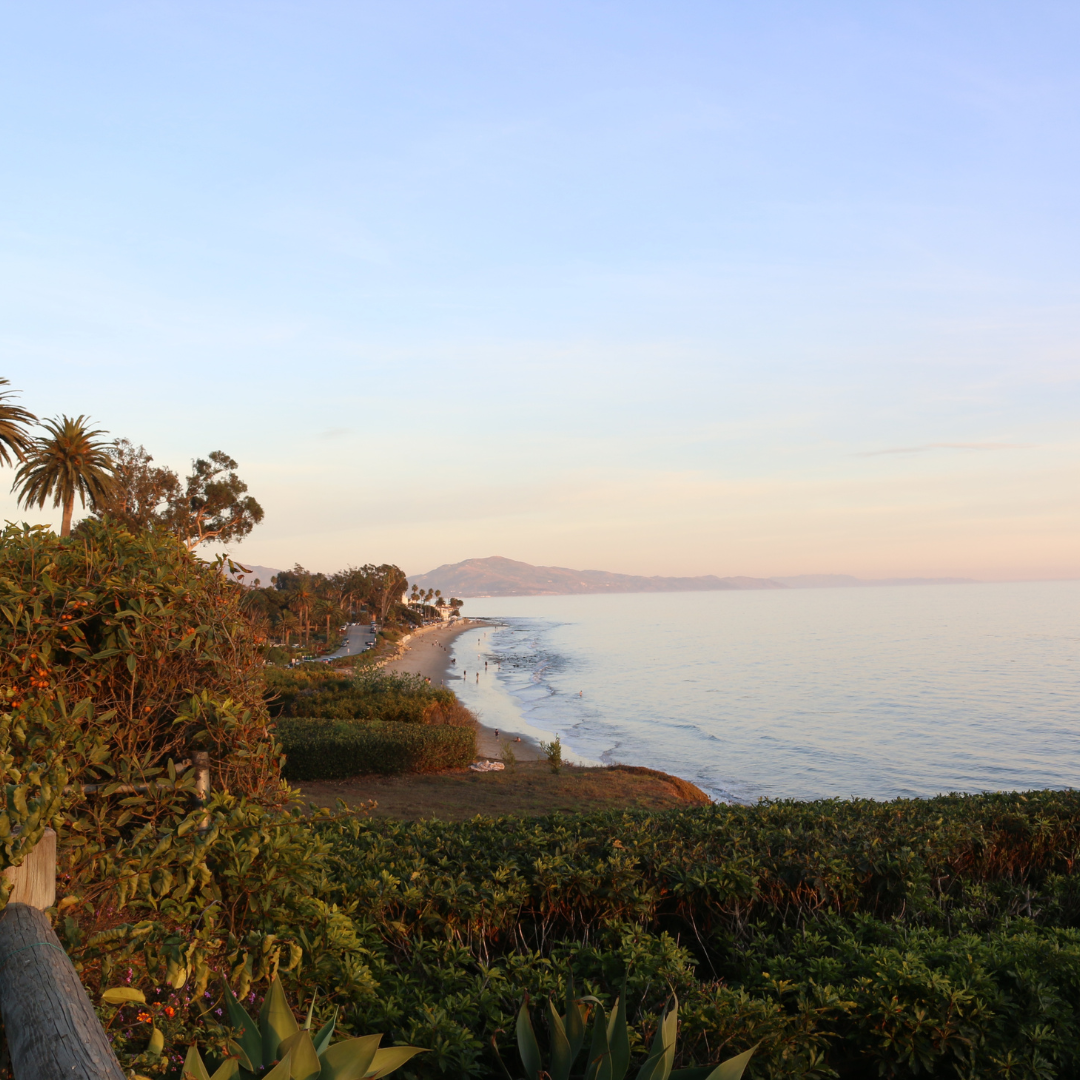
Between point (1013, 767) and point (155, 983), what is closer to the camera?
point (155, 983)

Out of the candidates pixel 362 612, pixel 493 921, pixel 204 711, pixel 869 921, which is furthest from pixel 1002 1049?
pixel 362 612

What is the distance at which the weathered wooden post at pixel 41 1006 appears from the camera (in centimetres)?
158

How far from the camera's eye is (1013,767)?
103 ft

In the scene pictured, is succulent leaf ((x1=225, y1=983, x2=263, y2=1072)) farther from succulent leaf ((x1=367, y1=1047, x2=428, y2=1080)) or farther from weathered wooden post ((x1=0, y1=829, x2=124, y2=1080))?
weathered wooden post ((x1=0, y1=829, x2=124, y2=1080))

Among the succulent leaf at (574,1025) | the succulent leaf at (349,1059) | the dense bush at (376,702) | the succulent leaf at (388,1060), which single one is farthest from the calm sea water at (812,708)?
the succulent leaf at (349,1059)

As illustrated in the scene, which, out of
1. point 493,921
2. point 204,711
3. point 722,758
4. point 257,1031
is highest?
point 204,711

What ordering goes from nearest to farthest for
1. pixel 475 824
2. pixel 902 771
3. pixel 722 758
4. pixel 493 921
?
1. pixel 493 921
2. pixel 475 824
3. pixel 902 771
4. pixel 722 758

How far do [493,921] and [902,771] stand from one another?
31440 millimetres

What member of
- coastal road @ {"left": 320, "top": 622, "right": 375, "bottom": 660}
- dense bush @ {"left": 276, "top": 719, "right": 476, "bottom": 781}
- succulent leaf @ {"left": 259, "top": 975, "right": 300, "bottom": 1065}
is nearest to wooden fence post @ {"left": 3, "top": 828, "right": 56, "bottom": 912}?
succulent leaf @ {"left": 259, "top": 975, "right": 300, "bottom": 1065}

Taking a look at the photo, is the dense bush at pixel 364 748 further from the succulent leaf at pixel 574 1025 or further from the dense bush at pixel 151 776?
the succulent leaf at pixel 574 1025

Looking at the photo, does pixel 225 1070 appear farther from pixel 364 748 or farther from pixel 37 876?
pixel 364 748

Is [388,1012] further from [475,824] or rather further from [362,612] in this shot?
[362,612]

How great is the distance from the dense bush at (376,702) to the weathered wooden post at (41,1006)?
1850cm

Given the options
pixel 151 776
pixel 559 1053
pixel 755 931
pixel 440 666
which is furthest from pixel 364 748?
pixel 440 666
